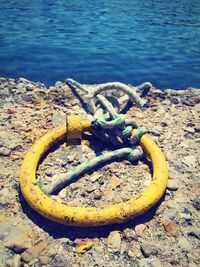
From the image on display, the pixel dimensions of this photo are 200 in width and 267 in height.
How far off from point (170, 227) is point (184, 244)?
0.75ft

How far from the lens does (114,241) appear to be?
290 centimetres

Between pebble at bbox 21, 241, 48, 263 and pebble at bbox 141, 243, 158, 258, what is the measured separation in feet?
3.23

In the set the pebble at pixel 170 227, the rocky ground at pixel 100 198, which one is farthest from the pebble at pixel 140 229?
the pebble at pixel 170 227

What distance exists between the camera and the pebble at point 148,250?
9.17 ft

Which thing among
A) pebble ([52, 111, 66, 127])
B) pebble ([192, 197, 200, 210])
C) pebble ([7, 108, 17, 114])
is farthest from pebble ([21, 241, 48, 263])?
pebble ([7, 108, 17, 114])

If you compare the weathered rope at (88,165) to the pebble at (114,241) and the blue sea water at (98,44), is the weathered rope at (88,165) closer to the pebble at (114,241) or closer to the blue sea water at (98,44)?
the pebble at (114,241)

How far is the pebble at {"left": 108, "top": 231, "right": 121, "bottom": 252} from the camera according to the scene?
2.85m

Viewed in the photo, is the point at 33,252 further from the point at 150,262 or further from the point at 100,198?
the point at 150,262

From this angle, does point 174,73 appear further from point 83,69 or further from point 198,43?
point 198,43

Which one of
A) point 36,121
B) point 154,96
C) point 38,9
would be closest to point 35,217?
point 36,121

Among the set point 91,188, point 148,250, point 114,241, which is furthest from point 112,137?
point 148,250

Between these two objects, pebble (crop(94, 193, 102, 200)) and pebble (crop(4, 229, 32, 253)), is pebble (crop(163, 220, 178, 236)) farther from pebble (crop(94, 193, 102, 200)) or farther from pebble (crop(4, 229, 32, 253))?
pebble (crop(4, 229, 32, 253))

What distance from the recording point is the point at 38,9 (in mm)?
13250

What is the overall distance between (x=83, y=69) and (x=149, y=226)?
522 centimetres
